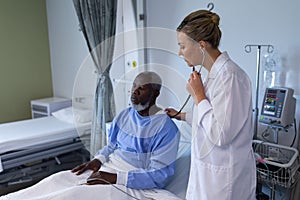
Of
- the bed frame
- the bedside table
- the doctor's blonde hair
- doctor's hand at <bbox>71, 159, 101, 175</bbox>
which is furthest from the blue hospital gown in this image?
the bedside table

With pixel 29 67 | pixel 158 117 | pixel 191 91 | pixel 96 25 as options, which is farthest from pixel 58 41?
pixel 191 91

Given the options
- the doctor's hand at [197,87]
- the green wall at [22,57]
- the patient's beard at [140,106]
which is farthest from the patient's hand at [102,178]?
the green wall at [22,57]

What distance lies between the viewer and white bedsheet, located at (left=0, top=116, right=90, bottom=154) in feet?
8.02

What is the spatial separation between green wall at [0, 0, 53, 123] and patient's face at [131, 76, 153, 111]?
247 cm

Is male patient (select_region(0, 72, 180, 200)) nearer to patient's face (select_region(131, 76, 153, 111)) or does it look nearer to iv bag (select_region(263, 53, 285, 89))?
patient's face (select_region(131, 76, 153, 111))

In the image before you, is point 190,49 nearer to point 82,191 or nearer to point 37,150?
point 82,191

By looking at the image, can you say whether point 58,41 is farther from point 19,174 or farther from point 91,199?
point 91,199

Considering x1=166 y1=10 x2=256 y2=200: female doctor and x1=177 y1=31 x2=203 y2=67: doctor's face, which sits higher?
x1=177 y1=31 x2=203 y2=67: doctor's face

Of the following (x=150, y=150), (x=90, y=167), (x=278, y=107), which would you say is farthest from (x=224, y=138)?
(x=90, y=167)

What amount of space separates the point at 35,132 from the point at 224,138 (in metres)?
2.04

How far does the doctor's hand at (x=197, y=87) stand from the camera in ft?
3.70

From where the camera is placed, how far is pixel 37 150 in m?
2.56

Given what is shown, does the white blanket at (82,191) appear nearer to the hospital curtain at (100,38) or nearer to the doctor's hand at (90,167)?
the doctor's hand at (90,167)

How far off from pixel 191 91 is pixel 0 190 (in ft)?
7.06
